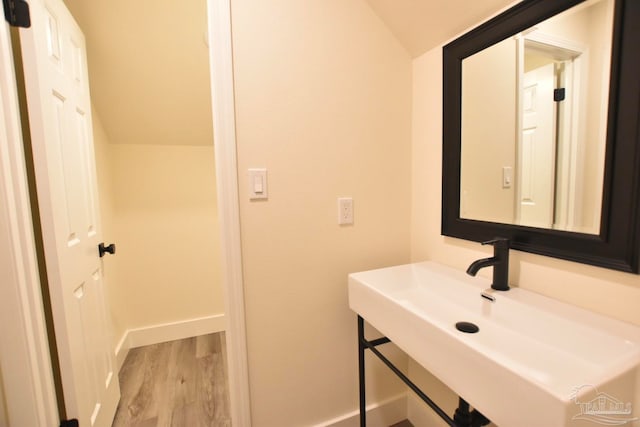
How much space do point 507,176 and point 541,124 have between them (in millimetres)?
210

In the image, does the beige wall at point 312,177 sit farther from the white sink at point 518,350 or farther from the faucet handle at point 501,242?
the faucet handle at point 501,242

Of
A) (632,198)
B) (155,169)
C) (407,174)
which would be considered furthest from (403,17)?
(155,169)

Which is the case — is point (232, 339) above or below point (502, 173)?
below

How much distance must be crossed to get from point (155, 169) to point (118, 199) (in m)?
0.34

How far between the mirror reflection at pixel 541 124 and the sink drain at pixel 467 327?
15.9 inches

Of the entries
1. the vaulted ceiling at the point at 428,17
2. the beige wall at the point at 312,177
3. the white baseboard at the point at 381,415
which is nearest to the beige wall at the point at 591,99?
the vaulted ceiling at the point at 428,17

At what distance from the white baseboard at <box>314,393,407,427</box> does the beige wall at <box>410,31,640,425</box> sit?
7 cm

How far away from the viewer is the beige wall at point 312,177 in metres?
1.16

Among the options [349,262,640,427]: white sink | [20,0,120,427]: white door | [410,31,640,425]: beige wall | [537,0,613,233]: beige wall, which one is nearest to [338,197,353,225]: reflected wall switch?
[349,262,640,427]: white sink

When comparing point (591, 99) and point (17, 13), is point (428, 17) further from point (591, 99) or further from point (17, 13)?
point (17, 13)

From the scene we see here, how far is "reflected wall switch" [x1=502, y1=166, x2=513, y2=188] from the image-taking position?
3.49ft

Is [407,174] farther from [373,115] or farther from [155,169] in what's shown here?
[155,169]

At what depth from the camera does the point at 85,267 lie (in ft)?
4.31

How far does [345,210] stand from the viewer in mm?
1334
